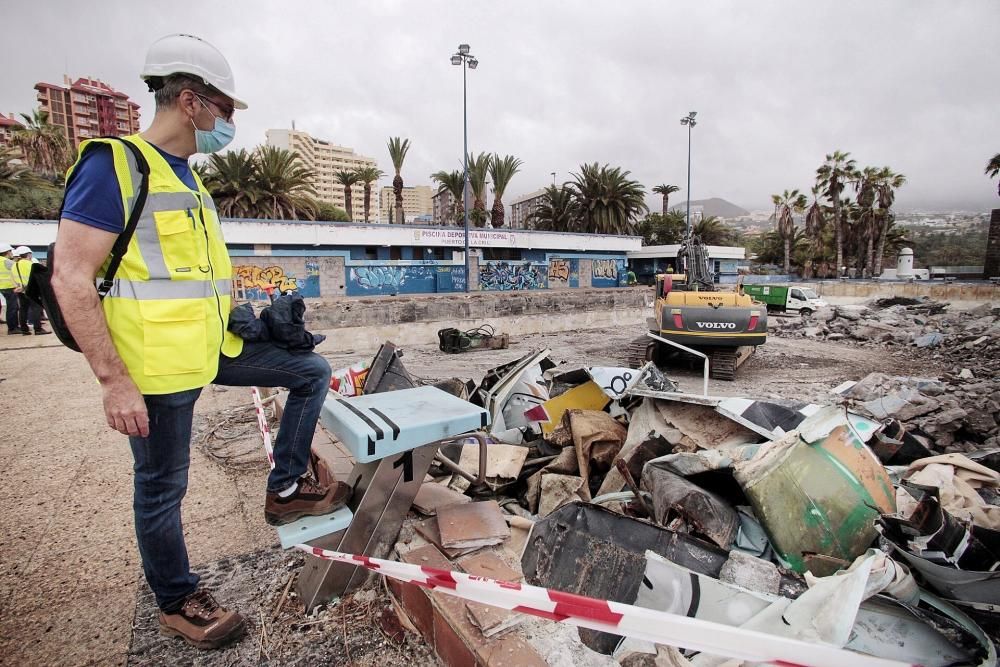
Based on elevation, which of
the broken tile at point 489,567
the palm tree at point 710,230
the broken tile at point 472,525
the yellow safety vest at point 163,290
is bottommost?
the broken tile at point 489,567

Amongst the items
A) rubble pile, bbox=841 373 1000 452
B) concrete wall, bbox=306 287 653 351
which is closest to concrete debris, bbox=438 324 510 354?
concrete wall, bbox=306 287 653 351

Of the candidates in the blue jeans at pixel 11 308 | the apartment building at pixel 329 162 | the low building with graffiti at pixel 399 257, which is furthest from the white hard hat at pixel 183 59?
the apartment building at pixel 329 162

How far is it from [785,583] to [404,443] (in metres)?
1.68

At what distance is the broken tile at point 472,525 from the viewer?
7.54ft

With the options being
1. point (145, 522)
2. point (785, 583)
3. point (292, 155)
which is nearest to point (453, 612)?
point (145, 522)

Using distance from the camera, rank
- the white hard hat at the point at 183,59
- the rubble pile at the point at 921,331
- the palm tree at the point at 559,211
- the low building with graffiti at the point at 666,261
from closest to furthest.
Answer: the white hard hat at the point at 183,59
the rubble pile at the point at 921,331
the low building with graffiti at the point at 666,261
the palm tree at the point at 559,211

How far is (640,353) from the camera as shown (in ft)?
39.7

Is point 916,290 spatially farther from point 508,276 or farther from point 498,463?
point 498,463

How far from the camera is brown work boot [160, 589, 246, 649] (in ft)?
6.07

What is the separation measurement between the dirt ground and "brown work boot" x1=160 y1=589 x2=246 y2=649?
0.07 meters

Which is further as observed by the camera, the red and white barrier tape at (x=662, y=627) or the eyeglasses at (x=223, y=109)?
the eyeglasses at (x=223, y=109)

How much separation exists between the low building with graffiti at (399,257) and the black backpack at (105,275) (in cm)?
1846

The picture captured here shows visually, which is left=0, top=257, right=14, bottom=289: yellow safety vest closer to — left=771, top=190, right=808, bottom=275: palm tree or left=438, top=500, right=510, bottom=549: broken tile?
left=438, top=500, right=510, bottom=549: broken tile

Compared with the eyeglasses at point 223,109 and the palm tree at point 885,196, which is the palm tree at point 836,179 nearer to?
the palm tree at point 885,196
